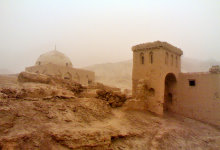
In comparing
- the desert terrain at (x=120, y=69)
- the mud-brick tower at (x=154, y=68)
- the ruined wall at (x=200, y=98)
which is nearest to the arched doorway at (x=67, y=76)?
the mud-brick tower at (x=154, y=68)

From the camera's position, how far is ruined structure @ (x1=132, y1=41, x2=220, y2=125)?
11.6 metres

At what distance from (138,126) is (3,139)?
591cm

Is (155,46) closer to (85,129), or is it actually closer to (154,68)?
(154,68)

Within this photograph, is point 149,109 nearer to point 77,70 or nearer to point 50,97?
point 50,97

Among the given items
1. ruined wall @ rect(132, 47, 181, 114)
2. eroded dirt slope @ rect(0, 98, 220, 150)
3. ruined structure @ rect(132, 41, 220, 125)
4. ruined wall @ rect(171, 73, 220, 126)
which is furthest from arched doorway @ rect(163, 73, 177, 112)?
eroded dirt slope @ rect(0, 98, 220, 150)

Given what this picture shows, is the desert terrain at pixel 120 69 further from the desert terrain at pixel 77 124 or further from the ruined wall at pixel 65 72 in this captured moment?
the desert terrain at pixel 77 124

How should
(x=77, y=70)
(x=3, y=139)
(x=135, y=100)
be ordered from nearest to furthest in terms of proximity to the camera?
(x=3, y=139)
(x=135, y=100)
(x=77, y=70)

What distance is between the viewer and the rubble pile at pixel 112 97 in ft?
33.7

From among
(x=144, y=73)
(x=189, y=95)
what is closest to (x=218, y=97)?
(x=189, y=95)

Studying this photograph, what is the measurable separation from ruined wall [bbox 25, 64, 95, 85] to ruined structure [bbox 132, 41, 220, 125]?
1015 centimetres

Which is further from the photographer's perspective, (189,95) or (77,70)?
(77,70)

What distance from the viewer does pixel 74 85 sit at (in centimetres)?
982

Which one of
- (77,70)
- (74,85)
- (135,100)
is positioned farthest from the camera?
(77,70)

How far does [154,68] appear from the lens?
11.8m
